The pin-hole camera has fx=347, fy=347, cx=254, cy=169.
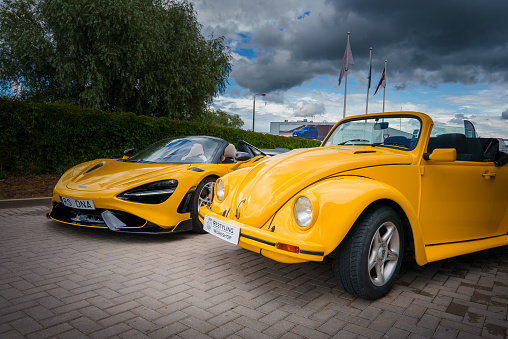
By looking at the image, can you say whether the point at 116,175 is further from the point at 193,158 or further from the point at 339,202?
the point at 339,202

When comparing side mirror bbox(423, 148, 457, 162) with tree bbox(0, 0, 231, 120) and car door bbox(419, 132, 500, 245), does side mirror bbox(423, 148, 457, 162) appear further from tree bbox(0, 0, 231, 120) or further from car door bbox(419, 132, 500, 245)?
tree bbox(0, 0, 231, 120)

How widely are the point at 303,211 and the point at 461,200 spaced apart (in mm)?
1924

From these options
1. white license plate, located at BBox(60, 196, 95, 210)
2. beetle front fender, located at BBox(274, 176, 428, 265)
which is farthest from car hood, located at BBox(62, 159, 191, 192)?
beetle front fender, located at BBox(274, 176, 428, 265)

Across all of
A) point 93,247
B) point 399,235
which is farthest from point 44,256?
point 399,235

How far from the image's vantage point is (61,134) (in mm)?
9172

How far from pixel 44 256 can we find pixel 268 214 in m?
2.54

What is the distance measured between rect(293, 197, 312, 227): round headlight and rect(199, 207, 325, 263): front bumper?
0.15 meters

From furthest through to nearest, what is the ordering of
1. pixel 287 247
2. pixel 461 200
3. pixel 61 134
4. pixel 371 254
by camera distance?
pixel 61 134 → pixel 461 200 → pixel 371 254 → pixel 287 247

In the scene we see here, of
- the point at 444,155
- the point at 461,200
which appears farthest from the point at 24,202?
the point at 461,200

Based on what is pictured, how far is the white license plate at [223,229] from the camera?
2858 mm

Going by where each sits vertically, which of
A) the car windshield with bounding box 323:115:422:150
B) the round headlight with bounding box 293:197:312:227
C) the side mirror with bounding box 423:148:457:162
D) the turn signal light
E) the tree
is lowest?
the turn signal light

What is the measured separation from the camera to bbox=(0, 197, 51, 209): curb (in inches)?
248

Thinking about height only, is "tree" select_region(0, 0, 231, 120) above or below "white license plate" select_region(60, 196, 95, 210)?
above

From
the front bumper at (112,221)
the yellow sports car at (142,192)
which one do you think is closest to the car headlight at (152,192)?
the yellow sports car at (142,192)
